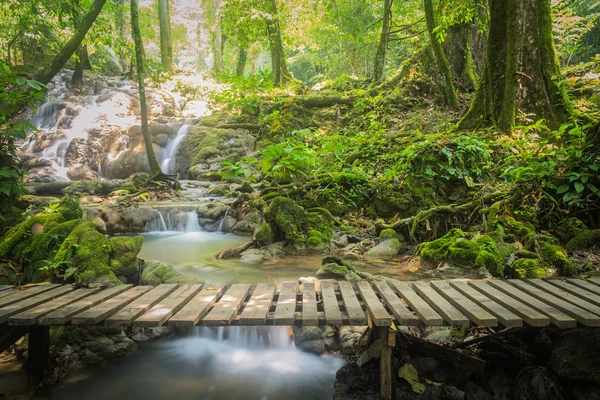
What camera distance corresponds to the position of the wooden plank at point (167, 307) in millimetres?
2721

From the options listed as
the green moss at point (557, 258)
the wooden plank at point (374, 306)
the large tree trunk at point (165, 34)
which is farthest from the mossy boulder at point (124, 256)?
the large tree trunk at point (165, 34)

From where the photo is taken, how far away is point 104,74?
24.9m

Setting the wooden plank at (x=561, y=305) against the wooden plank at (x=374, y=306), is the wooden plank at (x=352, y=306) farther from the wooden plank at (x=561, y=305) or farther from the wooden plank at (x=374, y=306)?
the wooden plank at (x=561, y=305)

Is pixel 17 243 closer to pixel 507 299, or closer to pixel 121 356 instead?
pixel 121 356

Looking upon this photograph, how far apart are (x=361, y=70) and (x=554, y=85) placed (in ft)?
64.5

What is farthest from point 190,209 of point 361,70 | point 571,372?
point 361,70

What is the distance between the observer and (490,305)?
2936 mm

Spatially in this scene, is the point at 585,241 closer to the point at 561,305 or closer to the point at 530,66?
the point at 561,305

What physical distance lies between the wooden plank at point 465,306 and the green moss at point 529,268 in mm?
1767

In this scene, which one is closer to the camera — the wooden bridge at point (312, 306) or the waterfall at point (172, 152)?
the wooden bridge at point (312, 306)

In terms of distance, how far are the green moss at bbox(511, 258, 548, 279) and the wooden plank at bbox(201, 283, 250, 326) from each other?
371 centimetres

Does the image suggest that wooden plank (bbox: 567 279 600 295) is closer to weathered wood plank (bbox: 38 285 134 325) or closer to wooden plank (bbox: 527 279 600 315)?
wooden plank (bbox: 527 279 600 315)

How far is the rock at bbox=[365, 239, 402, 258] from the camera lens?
663 centimetres

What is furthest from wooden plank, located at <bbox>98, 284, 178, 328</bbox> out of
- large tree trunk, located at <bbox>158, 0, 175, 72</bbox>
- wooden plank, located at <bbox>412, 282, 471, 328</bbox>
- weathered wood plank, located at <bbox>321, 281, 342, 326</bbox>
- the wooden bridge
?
large tree trunk, located at <bbox>158, 0, 175, 72</bbox>
